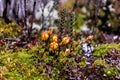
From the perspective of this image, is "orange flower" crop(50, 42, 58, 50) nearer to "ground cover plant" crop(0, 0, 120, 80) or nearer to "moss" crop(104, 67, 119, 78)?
"ground cover plant" crop(0, 0, 120, 80)

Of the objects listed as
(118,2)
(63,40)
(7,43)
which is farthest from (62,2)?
(63,40)

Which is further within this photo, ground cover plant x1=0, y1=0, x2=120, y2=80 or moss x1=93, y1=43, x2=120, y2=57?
moss x1=93, y1=43, x2=120, y2=57

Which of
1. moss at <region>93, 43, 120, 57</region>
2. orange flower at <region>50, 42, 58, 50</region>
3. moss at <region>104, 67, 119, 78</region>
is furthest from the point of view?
moss at <region>93, 43, 120, 57</region>

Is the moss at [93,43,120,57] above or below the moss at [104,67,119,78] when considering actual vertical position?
above

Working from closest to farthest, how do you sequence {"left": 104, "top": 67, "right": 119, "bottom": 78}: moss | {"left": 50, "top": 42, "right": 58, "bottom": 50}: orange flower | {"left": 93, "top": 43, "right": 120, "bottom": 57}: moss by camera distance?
{"left": 104, "top": 67, "right": 119, "bottom": 78}: moss → {"left": 50, "top": 42, "right": 58, "bottom": 50}: orange flower → {"left": 93, "top": 43, "right": 120, "bottom": 57}: moss

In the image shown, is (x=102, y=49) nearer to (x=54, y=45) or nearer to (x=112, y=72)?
(x=112, y=72)

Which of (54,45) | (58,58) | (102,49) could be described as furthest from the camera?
(102,49)

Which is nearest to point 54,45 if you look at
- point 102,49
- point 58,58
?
point 58,58

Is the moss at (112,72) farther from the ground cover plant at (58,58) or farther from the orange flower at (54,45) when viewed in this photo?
the orange flower at (54,45)

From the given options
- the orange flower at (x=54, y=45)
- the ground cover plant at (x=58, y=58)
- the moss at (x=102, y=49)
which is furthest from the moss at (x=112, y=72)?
the orange flower at (x=54, y=45)

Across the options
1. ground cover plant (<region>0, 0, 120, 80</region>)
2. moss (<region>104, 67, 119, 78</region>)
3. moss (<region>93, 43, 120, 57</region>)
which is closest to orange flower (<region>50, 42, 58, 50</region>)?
ground cover plant (<region>0, 0, 120, 80</region>)

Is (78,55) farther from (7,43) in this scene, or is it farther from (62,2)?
(62,2)
